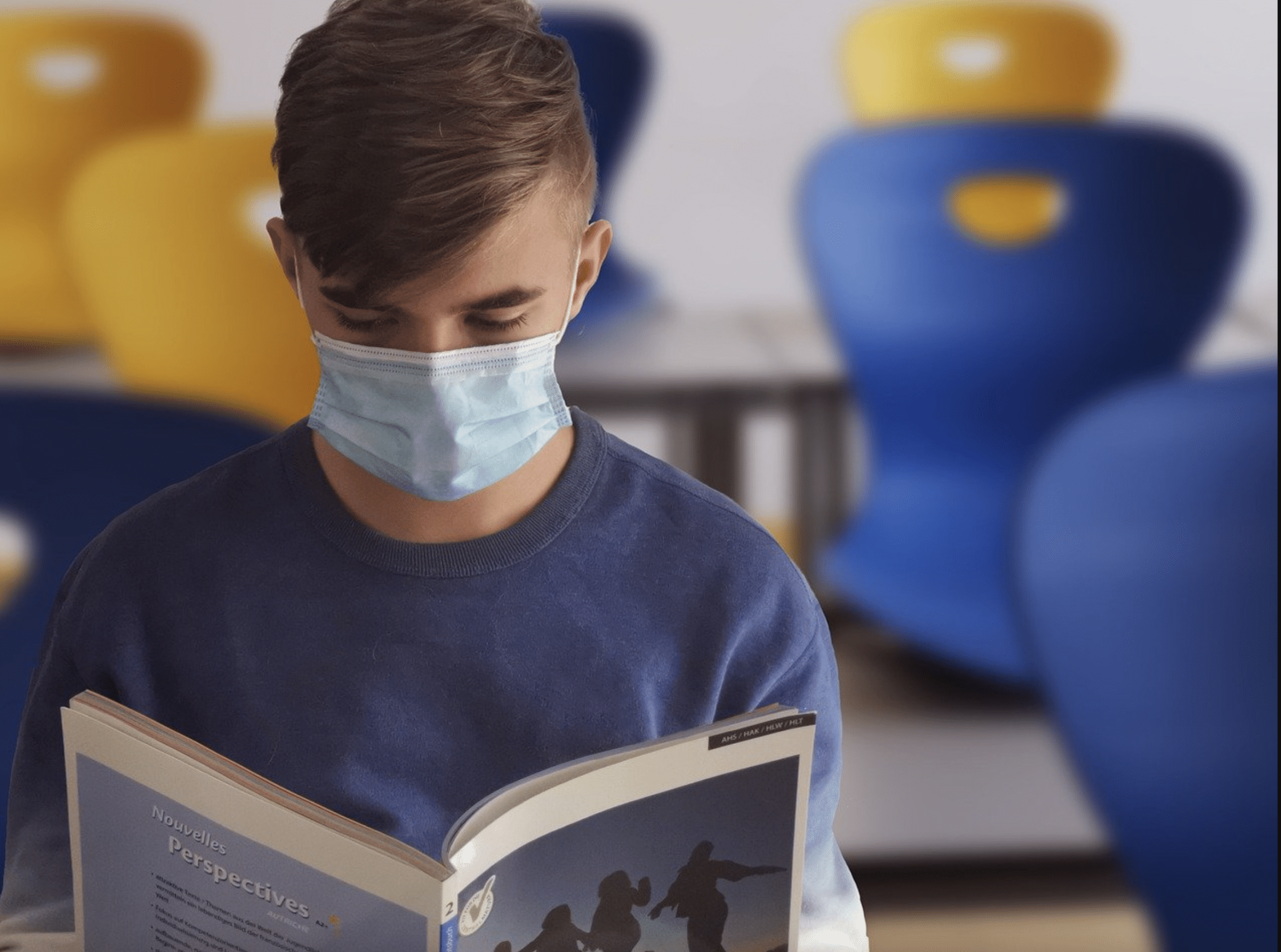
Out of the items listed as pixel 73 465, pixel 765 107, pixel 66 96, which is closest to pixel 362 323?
pixel 73 465

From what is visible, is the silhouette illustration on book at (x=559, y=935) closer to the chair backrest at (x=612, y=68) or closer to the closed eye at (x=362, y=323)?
the closed eye at (x=362, y=323)

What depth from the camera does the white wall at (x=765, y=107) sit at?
13.5 ft

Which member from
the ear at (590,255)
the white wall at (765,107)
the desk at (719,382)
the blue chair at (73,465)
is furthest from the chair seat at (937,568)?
the white wall at (765,107)

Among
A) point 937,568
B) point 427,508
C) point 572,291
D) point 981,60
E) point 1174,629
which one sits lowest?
point 937,568

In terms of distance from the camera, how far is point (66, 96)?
138 inches

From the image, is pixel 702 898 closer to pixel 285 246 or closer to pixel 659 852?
pixel 659 852

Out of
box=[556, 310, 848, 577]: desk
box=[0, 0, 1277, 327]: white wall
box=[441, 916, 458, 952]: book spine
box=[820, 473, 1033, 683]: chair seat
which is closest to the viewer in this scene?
box=[441, 916, 458, 952]: book spine

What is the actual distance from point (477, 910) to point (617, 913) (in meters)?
0.08

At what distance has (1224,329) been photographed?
287 centimetres

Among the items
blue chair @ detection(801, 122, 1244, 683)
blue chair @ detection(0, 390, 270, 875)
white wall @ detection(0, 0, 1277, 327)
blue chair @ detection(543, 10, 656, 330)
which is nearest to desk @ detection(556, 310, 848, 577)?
blue chair @ detection(801, 122, 1244, 683)

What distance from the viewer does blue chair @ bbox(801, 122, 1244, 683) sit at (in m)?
2.48

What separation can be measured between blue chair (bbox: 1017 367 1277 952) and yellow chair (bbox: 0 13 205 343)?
7.91 feet

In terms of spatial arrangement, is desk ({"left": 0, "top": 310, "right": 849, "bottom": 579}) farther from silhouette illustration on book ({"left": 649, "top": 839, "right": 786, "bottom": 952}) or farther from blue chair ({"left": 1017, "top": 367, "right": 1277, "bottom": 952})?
silhouette illustration on book ({"left": 649, "top": 839, "right": 786, "bottom": 952})

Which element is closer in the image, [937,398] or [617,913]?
[617,913]
